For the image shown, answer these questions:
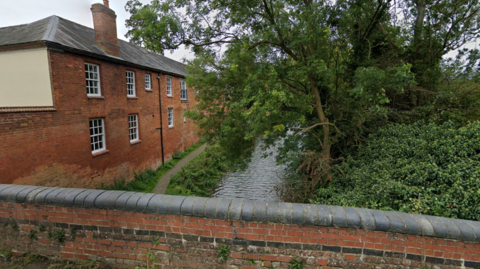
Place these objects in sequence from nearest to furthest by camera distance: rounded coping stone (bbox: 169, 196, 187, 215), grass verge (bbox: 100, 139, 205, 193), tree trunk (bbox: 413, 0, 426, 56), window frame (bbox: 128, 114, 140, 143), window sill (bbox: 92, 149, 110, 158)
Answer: rounded coping stone (bbox: 169, 196, 187, 215) → tree trunk (bbox: 413, 0, 426, 56) → window sill (bbox: 92, 149, 110, 158) → grass verge (bbox: 100, 139, 205, 193) → window frame (bbox: 128, 114, 140, 143)

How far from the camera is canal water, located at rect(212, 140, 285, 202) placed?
12781 millimetres

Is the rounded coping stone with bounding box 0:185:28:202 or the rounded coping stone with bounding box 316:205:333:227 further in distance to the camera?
the rounded coping stone with bounding box 0:185:28:202

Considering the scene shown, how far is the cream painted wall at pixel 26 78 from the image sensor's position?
862 cm

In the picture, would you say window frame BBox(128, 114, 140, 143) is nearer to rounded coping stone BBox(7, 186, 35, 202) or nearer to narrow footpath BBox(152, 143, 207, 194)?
narrow footpath BBox(152, 143, 207, 194)

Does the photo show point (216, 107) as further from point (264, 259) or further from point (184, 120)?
point (184, 120)

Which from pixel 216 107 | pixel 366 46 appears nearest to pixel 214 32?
pixel 216 107

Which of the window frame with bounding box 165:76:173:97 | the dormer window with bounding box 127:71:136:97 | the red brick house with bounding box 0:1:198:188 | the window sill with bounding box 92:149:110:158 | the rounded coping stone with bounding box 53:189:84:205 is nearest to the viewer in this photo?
the rounded coping stone with bounding box 53:189:84:205

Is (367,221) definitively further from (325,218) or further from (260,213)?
(260,213)

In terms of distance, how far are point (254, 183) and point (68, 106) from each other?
1054 centimetres

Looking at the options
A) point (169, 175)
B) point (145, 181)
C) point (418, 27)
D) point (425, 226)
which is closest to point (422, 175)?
point (425, 226)

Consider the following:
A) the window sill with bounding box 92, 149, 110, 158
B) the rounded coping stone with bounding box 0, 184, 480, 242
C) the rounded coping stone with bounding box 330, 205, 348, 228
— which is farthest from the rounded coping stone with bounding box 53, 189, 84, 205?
the window sill with bounding box 92, 149, 110, 158

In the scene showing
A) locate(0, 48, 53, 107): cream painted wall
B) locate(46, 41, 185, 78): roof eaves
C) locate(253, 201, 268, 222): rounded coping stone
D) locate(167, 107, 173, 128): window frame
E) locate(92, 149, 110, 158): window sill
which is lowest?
locate(92, 149, 110, 158): window sill

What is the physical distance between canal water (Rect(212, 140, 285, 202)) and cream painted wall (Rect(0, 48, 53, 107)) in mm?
9116

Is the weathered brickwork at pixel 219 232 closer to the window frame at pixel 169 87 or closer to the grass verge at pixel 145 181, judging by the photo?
the grass verge at pixel 145 181
